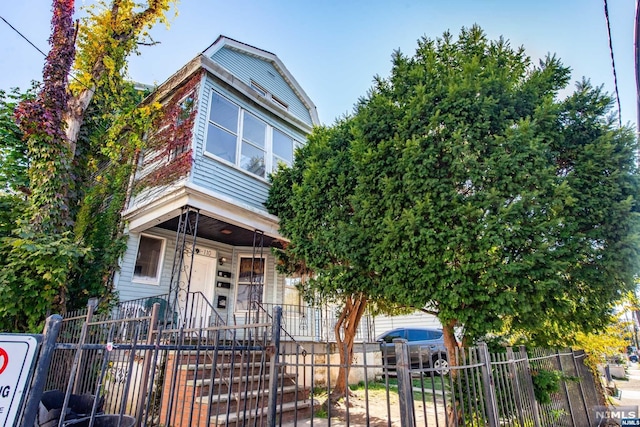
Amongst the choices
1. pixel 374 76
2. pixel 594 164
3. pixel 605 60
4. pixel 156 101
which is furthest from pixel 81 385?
pixel 605 60

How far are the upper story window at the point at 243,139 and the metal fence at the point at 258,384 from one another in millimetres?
4547

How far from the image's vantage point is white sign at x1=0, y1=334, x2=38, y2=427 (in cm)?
165

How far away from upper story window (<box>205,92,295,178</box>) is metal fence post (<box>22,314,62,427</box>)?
6.90 metres

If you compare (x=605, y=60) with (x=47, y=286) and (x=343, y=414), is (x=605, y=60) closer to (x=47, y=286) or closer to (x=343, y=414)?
(x=343, y=414)

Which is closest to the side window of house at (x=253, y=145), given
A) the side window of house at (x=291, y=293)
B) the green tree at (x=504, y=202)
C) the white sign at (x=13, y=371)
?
the side window of house at (x=291, y=293)

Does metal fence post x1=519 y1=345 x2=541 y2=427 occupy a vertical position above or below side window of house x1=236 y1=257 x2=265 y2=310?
below

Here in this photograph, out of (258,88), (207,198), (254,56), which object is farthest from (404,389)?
(254,56)

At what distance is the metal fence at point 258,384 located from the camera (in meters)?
3.17

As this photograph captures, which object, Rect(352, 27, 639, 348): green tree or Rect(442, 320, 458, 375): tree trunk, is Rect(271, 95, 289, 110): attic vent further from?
Rect(442, 320, 458, 375): tree trunk

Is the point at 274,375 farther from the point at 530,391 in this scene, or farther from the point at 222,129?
the point at 222,129

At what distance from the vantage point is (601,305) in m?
4.98

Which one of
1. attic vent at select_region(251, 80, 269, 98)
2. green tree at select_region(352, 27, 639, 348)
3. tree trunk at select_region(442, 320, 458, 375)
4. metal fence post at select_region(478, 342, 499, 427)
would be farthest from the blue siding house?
metal fence post at select_region(478, 342, 499, 427)

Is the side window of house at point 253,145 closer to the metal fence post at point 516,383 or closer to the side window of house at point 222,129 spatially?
the side window of house at point 222,129

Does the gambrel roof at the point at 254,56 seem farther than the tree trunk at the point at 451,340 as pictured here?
Yes
